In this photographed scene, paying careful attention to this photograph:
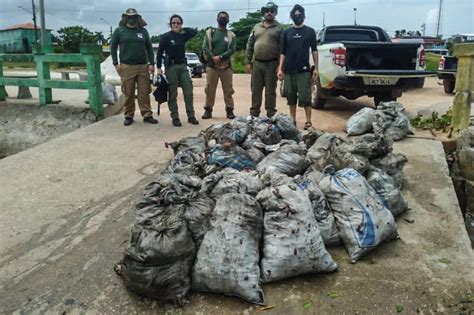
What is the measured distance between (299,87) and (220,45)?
1585 millimetres

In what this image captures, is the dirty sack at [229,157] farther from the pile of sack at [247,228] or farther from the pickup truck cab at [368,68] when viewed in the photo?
the pickup truck cab at [368,68]

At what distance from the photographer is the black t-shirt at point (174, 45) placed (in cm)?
698

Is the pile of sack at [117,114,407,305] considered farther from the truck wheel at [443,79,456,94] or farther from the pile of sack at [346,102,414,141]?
the truck wheel at [443,79,456,94]

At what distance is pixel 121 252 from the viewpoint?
10.8 feet

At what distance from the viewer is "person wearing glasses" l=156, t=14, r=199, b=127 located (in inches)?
275

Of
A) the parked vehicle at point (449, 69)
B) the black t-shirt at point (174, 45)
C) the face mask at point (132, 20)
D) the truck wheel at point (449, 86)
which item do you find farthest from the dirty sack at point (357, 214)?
the truck wheel at point (449, 86)

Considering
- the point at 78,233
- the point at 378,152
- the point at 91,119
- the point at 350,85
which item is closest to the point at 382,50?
the point at 350,85

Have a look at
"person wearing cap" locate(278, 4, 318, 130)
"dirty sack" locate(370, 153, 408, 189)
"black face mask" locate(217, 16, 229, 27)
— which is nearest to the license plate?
"person wearing cap" locate(278, 4, 318, 130)

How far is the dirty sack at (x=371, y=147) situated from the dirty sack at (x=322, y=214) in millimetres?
1041

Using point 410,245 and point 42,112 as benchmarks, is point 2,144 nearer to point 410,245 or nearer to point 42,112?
point 42,112

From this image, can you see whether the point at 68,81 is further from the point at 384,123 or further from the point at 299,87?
the point at 384,123

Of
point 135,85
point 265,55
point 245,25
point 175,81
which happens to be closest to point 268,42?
point 265,55

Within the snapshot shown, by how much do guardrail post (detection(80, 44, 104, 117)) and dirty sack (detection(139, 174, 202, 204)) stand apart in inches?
192

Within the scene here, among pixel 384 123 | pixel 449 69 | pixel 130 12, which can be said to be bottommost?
pixel 384 123
